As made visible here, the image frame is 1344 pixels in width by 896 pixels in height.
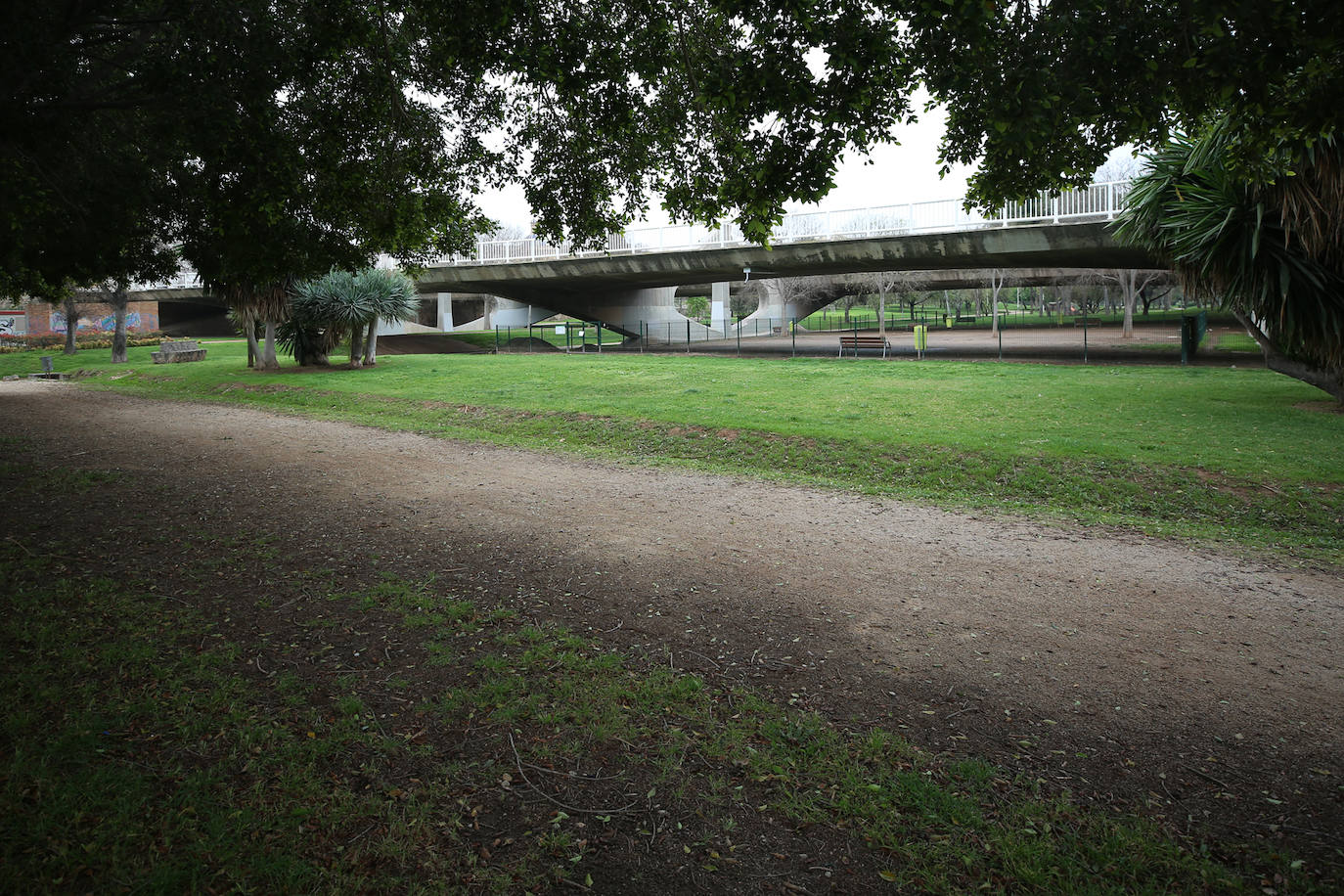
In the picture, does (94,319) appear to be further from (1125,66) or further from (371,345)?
(1125,66)

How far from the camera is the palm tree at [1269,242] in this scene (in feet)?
33.8

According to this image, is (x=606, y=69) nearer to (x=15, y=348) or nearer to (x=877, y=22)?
(x=877, y=22)

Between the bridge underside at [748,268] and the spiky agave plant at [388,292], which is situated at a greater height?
the bridge underside at [748,268]

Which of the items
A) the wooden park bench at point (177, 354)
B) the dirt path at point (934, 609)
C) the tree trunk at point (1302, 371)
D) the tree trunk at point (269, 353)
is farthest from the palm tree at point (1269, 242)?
the wooden park bench at point (177, 354)

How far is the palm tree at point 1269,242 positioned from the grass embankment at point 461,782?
33.0ft

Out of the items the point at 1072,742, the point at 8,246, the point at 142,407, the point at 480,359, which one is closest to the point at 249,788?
the point at 1072,742

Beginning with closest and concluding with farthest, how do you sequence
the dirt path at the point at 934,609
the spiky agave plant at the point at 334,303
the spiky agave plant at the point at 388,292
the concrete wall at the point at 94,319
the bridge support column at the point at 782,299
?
the dirt path at the point at 934,609
the spiky agave plant at the point at 334,303
the spiky agave plant at the point at 388,292
the concrete wall at the point at 94,319
the bridge support column at the point at 782,299

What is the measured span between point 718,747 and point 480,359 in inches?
1003

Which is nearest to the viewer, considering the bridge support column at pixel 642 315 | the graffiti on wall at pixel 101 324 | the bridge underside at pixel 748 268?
the bridge underside at pixel 748 268

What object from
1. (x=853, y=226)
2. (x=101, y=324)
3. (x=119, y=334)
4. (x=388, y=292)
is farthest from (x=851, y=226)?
(x=101, y=324)

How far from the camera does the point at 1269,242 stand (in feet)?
36.1

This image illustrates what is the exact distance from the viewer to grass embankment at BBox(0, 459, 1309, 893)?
2.84 m

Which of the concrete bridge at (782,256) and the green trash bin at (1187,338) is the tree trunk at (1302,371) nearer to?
the concrete bridge at (782,256)

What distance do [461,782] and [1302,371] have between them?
1373 centimetres
